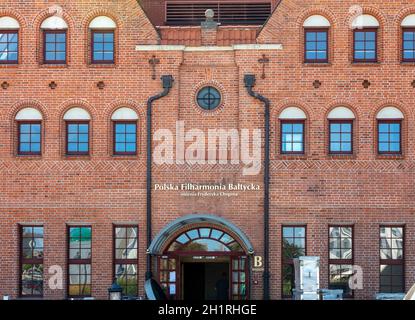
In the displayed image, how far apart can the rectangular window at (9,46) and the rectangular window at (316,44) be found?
9.50 metres

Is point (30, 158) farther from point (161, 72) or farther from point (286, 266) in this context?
point (286, 266)

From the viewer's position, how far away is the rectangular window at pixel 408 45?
82.0 feet

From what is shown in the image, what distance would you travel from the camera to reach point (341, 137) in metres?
25.0

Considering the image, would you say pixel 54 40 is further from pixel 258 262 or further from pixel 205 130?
pixel 258 262

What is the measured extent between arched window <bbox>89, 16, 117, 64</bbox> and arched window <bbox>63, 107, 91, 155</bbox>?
1805 mm

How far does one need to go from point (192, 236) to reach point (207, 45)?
20.2 ft

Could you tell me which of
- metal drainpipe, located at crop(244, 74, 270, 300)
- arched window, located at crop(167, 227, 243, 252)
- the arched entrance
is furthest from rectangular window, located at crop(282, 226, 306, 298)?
arched window, located at crop(167, 227, 243, 252)

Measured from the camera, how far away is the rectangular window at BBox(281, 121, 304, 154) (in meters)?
25.0

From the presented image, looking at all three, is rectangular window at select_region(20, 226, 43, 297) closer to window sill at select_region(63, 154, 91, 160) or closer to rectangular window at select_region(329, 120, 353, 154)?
window sill at select_region(63, 154, 91, 160)

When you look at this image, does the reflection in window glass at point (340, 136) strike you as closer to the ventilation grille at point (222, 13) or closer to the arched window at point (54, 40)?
the ventilation grille at point (222, 13)

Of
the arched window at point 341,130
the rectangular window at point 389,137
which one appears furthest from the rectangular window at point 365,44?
the rectangular window at point 389,137

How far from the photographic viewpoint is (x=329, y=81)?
25.0 m

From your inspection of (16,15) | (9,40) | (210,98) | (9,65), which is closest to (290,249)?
(210,98)

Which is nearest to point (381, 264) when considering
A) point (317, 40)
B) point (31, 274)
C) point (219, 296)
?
point (219, 296)
